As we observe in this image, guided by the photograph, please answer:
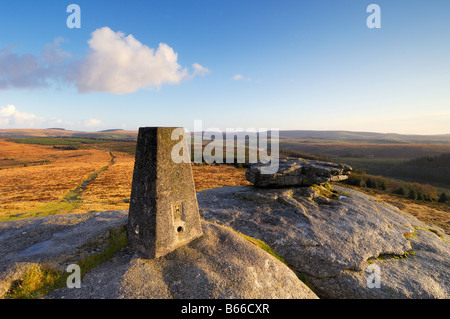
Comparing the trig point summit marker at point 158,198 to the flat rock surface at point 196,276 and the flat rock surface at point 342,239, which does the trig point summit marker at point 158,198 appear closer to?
the flat rock surface at point 196,276

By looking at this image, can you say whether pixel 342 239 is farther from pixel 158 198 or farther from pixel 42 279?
pixel 42 279

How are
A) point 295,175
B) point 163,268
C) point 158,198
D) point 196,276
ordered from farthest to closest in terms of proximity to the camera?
A: point 295,175 < point 158,198 < point 163,268 < point 196,276

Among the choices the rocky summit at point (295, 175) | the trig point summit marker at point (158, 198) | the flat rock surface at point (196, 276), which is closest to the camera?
the flat rock surface at point (196, 276)

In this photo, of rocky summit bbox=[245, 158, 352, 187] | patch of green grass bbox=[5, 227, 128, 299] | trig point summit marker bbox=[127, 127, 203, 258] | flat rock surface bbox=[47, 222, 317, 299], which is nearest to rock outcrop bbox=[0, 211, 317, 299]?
flat rock surface bbox=[47, 222, 317, 299]

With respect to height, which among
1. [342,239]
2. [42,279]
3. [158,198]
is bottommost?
[342,239]

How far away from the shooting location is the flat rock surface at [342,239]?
7.30 metres

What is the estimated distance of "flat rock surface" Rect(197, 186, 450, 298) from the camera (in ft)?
24.0

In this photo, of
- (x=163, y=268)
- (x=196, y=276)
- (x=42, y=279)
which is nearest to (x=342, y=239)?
(x=196, y=276)

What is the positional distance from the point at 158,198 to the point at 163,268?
193cm

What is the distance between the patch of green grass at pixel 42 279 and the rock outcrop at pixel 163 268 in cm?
18

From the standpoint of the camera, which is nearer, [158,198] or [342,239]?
[158,198]

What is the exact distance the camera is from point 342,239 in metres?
9.16

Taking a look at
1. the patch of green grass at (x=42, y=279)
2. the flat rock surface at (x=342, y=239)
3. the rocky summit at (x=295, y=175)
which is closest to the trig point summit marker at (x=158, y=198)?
the patch of green grass at (x=42, y=279)
